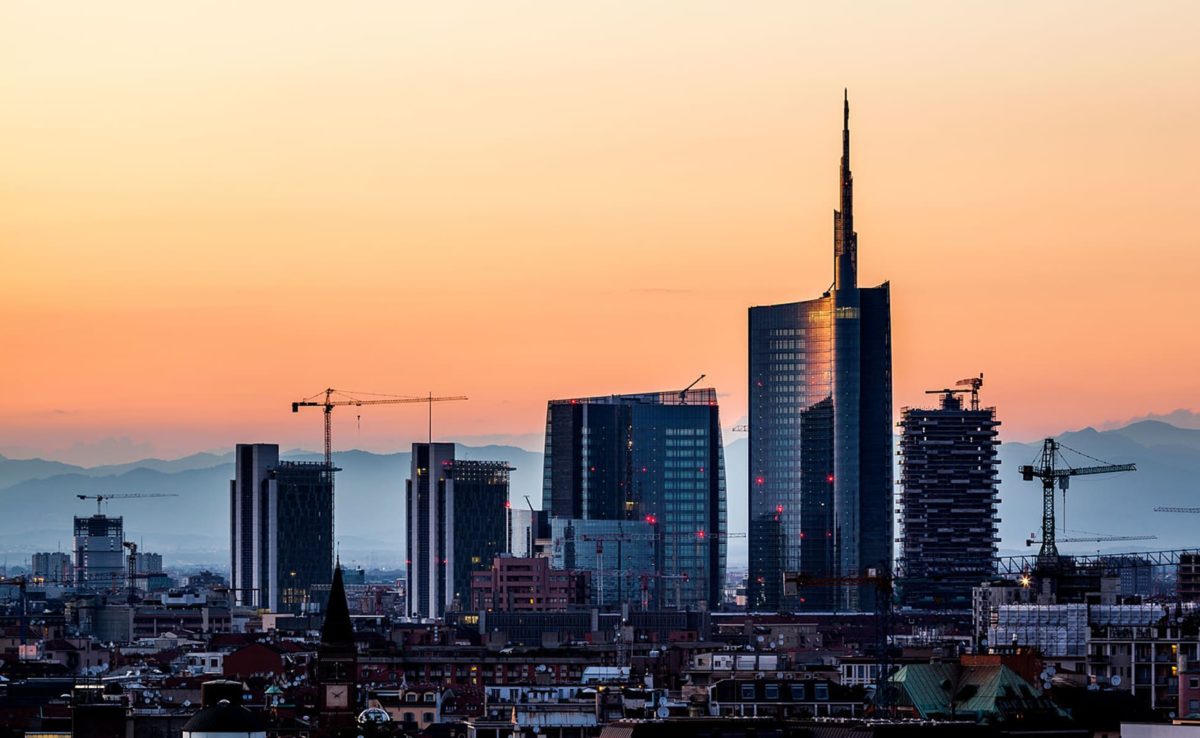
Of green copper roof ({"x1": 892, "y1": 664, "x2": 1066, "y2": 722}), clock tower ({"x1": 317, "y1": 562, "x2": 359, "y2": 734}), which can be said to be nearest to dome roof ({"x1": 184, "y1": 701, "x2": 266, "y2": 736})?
clock tower ({"x1": 317, "y1": 562, "x2": 359, "y2": 734})

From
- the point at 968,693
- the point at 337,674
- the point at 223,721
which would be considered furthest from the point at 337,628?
the point at 968,693

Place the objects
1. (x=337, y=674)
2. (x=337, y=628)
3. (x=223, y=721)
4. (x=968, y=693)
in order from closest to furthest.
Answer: (x=223, y=721) < (x=968, y=693) < (x=337, y=674) < (x=337, y=628)

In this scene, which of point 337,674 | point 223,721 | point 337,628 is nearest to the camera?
point 223,721

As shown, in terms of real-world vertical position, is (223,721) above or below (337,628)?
below

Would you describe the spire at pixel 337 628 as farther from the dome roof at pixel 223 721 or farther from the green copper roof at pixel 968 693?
the green copper roof at pixel 968 693

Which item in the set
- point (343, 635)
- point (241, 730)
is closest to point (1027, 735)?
point (241, 730)

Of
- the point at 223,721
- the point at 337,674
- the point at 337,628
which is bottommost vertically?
the point at 223,721

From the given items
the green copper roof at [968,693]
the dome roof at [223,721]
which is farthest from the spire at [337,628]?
the green copper roof at [968,693]

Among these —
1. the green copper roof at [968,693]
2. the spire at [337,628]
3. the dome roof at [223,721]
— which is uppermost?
the spire at [337,628]

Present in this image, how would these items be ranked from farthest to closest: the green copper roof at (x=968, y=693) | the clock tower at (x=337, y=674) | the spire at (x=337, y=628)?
the spire at (x=337, y=628), the clock tower at (x=337, y=674), the green copper roof at (x=968, y=693)

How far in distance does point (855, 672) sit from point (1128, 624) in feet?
54.3

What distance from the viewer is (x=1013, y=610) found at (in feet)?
651

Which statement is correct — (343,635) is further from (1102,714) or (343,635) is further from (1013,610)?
(1013,610)

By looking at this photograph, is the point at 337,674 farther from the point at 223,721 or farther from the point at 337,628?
the point at 223,721
